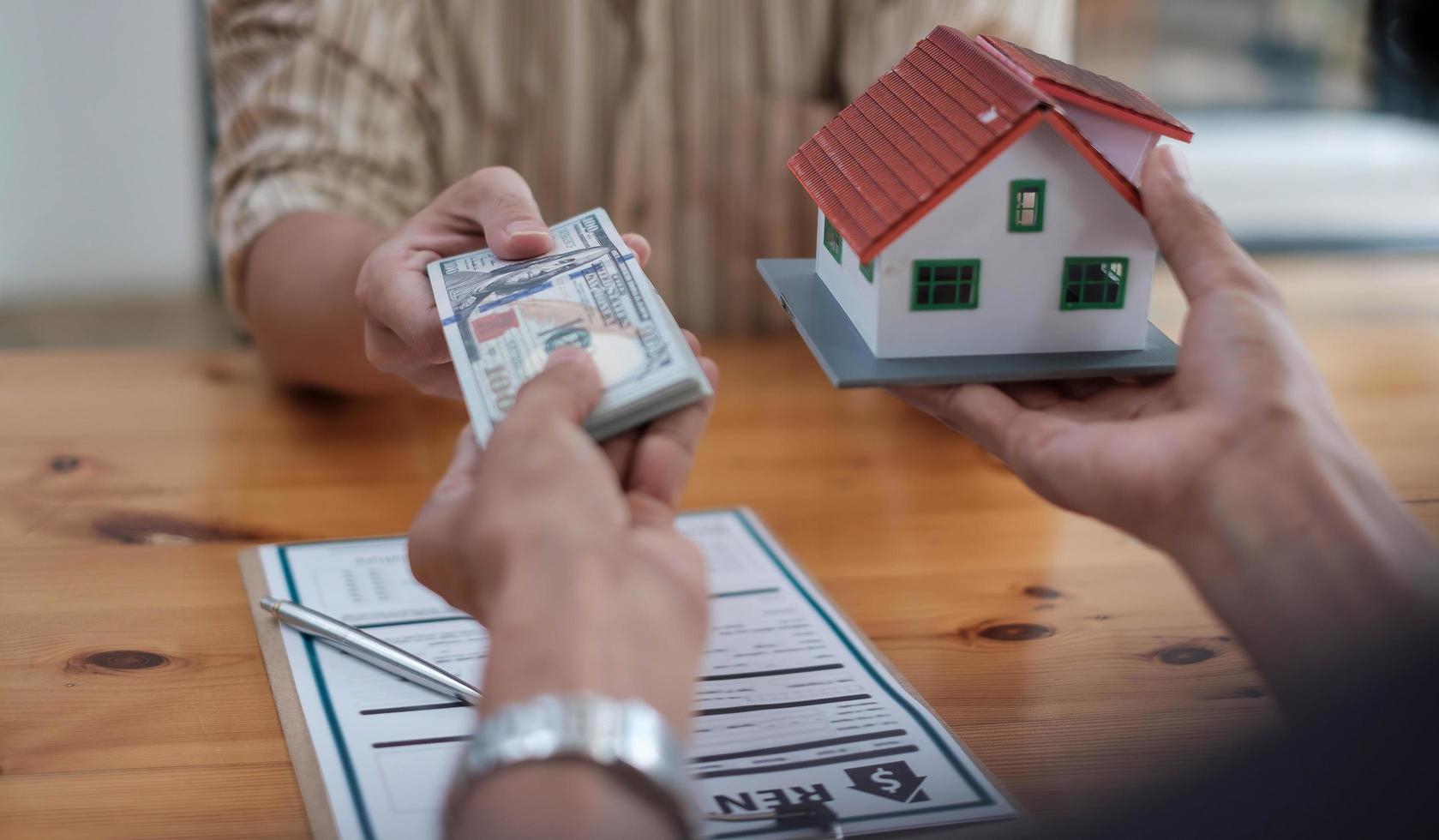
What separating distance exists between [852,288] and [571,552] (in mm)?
352

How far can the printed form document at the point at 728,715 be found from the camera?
2.17 ft

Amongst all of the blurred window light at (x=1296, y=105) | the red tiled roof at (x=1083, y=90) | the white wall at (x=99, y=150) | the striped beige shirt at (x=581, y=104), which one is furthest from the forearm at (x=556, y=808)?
the blurred window light at (x=1296, y=105)

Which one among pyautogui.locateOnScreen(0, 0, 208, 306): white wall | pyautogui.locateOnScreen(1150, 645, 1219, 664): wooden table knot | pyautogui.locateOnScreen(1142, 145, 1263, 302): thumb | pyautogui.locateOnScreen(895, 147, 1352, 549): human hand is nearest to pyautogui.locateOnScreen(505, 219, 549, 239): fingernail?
pyautogui.locateOnScreen(895, 147, 1352, 549): human hand

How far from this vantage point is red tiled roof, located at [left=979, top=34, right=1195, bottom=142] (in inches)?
28.5

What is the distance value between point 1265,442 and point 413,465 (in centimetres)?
75

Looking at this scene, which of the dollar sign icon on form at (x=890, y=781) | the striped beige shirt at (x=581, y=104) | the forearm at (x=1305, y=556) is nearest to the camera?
the forearm at (x=1305, y=556)

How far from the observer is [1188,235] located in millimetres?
723

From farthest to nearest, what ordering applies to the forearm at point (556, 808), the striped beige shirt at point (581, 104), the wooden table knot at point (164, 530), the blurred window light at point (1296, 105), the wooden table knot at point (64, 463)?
the blurred window light at point (1296, 105) < the striped beige shirt at point (581, 104) < the wooden table knot at point (64, 463) < the wooden table knot at point (164, 530) < the forearm at point (556, 808)

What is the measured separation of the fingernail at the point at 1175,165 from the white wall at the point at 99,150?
61.4 inches

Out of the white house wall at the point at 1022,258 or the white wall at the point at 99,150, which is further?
the white wall at the point at 99,150

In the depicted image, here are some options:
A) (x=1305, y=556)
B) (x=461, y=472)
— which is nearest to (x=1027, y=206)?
(x=1305, y=556)

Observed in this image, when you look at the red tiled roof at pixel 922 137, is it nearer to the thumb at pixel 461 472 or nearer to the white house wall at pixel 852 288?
the white house wall at pixel 852 288

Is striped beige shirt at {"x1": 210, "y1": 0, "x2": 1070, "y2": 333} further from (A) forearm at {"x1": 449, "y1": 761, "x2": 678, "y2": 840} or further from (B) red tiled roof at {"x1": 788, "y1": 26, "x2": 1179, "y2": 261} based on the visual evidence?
(A) forearm at {"x1": 449, "y1": 761, "x2": 678, "y2": 840}

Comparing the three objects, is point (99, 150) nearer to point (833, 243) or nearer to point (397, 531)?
point (397, 531)
